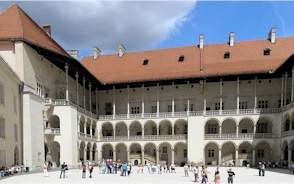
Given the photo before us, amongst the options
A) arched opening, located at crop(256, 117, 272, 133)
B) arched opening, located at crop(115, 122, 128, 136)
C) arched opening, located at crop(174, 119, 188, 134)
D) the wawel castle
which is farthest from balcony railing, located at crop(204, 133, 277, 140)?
arched opening, located at crop(115, 122, 128, 136)

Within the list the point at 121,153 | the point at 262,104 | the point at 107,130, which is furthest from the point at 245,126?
the point at 107,130

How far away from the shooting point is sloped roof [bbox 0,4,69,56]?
31.7m

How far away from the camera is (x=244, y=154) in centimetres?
4406

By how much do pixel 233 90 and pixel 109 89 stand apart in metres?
17.4

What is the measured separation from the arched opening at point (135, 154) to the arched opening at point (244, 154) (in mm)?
13361

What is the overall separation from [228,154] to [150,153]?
34.4ft

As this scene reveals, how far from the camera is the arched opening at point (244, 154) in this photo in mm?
43812

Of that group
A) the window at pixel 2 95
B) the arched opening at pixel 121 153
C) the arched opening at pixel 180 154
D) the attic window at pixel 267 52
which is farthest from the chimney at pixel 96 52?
the window at pixel 2 95

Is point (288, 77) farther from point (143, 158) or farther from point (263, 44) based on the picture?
point (143, 158)

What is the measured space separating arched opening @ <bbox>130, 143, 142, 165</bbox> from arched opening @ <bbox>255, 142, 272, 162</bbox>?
50.7 ft

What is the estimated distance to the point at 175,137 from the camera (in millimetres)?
45188

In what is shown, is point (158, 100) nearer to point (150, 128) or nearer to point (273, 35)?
point (150, 128)

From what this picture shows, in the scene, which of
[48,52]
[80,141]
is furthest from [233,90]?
[48,52]

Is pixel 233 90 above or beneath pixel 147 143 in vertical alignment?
above
